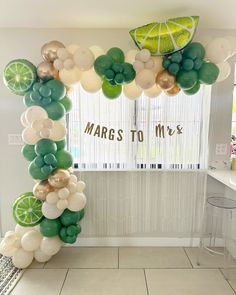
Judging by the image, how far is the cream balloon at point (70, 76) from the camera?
2312mm

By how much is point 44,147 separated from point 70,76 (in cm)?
67

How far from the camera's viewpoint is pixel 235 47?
7.68ft

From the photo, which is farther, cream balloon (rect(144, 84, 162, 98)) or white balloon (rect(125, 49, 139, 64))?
cream balloon (rect(144, 84, 162, 98))

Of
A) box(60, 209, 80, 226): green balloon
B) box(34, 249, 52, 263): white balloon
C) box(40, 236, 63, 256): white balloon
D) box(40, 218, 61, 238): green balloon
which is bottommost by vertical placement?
box(34, 249, 52, 263): white balloon

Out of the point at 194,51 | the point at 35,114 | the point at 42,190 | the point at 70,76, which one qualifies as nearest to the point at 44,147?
the point at 35,114

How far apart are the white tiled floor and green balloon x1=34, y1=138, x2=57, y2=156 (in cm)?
120

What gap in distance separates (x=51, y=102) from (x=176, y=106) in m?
1.31

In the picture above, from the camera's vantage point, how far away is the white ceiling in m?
2.14

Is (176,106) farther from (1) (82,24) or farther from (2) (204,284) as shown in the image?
(2) (204,284)

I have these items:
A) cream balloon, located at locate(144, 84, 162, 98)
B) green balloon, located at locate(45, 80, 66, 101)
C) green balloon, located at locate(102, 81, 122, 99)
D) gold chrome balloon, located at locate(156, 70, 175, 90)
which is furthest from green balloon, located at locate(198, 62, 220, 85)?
green balloon, located at locate(45, 80, 66, 101)

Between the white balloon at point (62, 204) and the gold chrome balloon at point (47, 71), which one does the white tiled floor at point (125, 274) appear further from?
the gold chrome balloon at point (47, 71)

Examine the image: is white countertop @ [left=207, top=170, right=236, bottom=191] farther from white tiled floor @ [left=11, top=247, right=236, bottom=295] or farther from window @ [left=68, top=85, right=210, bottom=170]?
white tiled floor @ [left=11, top=247, right=236, bottom=295]

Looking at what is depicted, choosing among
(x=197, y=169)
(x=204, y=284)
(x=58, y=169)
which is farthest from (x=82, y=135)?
(x=204, y=284)

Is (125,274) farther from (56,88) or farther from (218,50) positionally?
(218,50)
